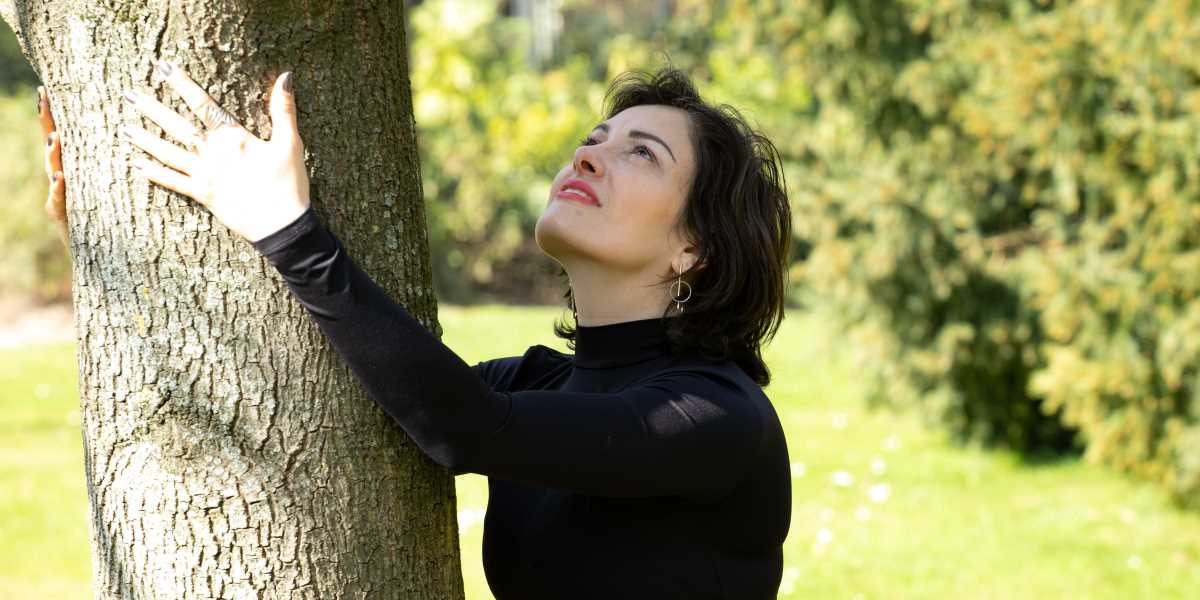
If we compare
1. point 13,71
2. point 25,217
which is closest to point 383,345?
point 25,217

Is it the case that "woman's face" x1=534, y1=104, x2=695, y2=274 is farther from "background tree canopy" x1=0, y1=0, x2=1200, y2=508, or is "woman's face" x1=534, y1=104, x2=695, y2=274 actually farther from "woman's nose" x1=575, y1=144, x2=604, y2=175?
"background tree canopy" x1=0, y1=0, x2=1200, y2=508

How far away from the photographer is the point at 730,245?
2170mm

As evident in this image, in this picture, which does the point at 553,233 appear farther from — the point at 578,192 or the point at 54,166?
the point at 54,166

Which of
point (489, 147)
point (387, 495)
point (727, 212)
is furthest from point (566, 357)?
point (489, 147)

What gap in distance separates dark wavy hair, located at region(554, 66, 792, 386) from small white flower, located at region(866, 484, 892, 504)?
152 inches

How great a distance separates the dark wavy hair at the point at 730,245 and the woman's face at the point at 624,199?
0.12 ft

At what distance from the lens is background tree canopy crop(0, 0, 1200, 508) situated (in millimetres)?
4906

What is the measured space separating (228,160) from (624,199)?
0.74 meters

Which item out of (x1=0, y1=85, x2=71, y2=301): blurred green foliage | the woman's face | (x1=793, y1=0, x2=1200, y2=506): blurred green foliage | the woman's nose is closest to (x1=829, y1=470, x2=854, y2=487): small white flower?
(x1=793, y1=0, x2=1200, y2=506): blurred green foliage

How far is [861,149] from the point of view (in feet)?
21.7

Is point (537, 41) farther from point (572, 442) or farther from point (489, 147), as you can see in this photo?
point (572, 442)

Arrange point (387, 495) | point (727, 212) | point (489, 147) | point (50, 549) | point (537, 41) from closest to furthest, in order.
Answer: point (387, 495), point (727, 212), point (50, 549), point (489, 147), point (537, 41)

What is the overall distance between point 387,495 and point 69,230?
64 cm

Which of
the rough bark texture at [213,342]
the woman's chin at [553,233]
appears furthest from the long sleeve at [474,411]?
the woman's chin at [553,233]
